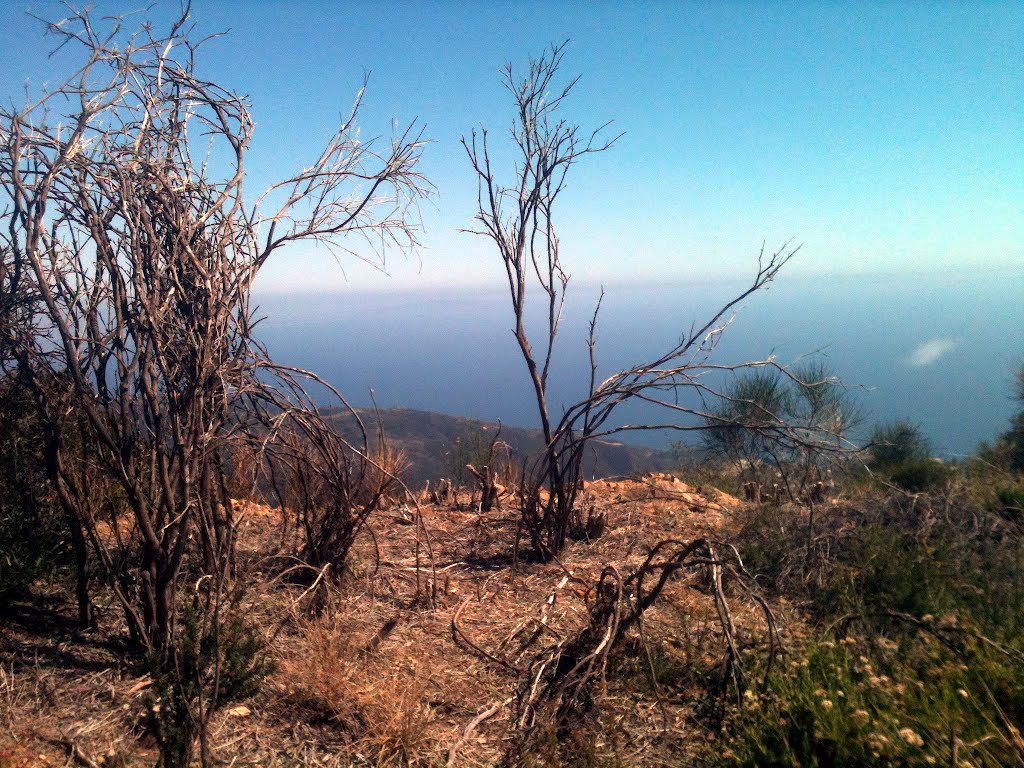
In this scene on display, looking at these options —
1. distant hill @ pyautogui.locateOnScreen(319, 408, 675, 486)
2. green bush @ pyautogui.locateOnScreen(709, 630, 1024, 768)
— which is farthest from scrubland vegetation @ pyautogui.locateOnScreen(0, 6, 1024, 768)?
distant hill @ pyautogui.locateOnScreen(319, 408, 675, 486)

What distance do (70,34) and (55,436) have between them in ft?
6.37

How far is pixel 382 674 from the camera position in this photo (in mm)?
3504

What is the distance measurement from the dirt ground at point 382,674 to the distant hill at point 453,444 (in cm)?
140

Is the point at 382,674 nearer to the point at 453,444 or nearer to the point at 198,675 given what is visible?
the point at 198,675

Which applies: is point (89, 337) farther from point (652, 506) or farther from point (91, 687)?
point (652, 506)

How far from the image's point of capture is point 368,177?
4.09m

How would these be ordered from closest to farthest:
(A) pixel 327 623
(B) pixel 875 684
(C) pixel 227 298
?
(B) pixel 875 684, (C) pixel 227 298, (A) pixel 327 623

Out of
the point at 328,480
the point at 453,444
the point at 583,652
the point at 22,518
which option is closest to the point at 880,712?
the point at 583,652

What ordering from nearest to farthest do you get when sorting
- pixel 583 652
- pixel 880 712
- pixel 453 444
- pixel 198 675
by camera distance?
pixel 880 712, pixel 198 675, pixel 583 652, pixel 453 444

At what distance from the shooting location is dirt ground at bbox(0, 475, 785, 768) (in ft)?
9.58

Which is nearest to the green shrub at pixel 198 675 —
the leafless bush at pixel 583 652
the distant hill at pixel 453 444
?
the leafless bush at pixel 583 652

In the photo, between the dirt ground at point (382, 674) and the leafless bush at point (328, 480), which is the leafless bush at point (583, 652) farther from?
the leafless bush at point (328, 480)

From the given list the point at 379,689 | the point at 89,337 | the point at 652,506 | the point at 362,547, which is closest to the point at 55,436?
the point at 89,337

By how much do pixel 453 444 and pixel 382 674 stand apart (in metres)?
6.42
